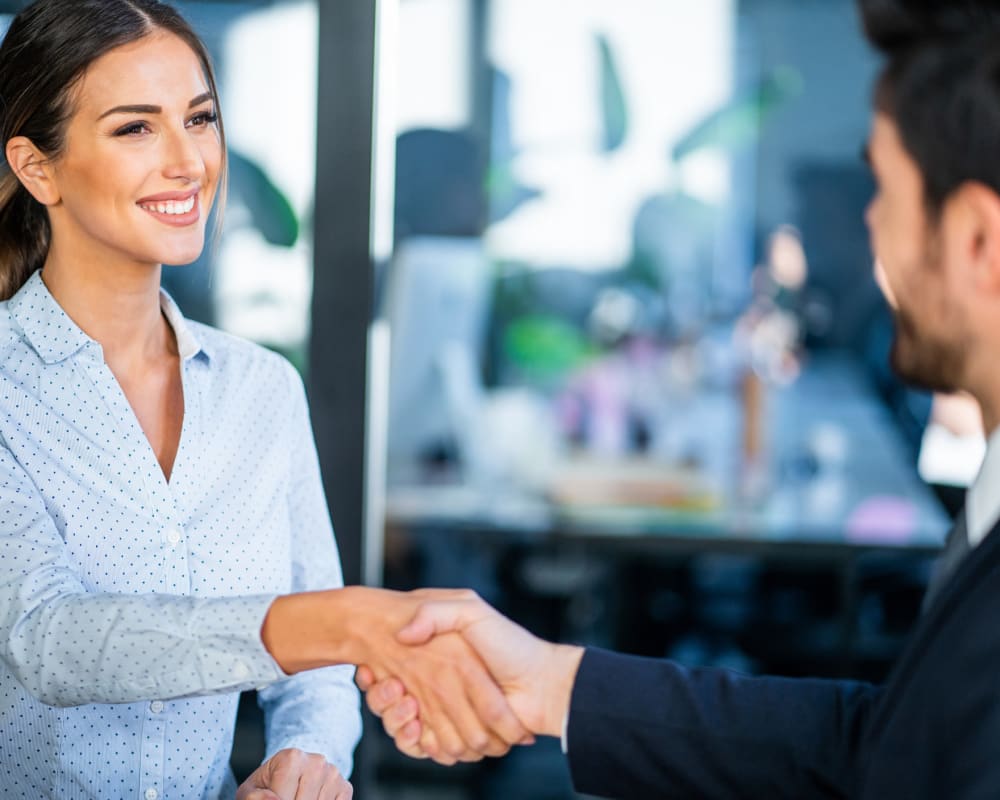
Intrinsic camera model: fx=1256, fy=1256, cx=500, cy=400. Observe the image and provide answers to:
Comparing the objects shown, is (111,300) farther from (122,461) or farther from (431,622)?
(431,622)

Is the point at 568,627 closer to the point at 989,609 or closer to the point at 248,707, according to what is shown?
the point at 248,707

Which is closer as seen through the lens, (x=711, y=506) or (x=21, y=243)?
(x=21, y=243)

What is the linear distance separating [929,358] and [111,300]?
3.15 feet

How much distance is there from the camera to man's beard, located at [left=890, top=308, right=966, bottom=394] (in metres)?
1.21

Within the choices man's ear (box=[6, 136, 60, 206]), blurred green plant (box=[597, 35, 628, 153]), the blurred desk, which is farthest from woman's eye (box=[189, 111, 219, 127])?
blurred green plant (box=[597, 35, 628, 153])

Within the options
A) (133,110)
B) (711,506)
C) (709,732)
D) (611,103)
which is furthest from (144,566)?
(611,103)

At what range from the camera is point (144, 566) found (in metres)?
1.45

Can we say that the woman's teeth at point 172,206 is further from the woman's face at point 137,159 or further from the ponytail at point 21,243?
the ponytail at point 21,243

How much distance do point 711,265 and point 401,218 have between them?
6.42ft

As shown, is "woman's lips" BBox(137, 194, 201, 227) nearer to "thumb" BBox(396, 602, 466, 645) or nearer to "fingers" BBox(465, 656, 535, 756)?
"thumb" BBox(396, 602, 466, 645)

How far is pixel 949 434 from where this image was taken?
12.6 feet

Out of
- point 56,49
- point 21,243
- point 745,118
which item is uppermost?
point 745,118

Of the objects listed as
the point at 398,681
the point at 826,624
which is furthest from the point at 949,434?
the point at 398,681

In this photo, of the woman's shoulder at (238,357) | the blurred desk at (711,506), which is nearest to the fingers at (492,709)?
the woman's shoulder at (238,357)
